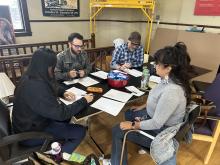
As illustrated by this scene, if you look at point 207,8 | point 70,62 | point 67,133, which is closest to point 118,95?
point 67,133

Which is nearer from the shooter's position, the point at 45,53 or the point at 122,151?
the point at 45,53

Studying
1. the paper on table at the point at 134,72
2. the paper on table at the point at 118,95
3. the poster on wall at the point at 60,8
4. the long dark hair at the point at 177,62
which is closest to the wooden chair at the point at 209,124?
the long dark hair at the point at 177,62

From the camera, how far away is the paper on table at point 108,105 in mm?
1343

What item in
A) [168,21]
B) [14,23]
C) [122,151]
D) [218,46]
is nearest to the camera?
[122,151]

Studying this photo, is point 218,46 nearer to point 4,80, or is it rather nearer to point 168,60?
point 168,60

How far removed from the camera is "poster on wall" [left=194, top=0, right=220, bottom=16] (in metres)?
3.29

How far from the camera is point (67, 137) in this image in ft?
4.70

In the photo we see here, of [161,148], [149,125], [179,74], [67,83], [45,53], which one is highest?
[45,53]

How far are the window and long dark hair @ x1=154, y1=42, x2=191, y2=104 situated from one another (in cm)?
346

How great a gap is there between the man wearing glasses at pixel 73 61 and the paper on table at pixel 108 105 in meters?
0.55

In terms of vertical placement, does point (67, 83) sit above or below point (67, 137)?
above

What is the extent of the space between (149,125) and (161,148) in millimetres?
175

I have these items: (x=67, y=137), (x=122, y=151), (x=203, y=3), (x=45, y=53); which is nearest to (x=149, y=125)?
(x=122, y=151)

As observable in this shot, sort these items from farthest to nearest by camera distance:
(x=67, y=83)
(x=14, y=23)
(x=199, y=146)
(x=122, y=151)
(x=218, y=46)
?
(x=14, y=23)
(x=218, y=46)
(x=199, y=146)
(x=67, y=83)
(x=122, y=151)
